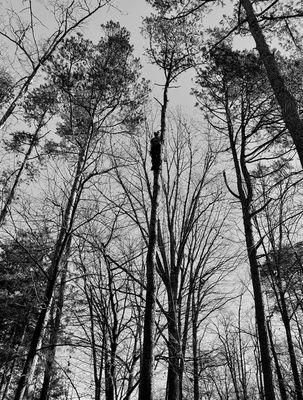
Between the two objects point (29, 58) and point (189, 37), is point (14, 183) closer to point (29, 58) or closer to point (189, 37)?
point (29, 58)

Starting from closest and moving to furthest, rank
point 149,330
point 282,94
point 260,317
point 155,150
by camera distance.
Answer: point 149,330 → point 282,94 → point 260,317 → point 155,150

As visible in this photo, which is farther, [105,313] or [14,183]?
[14,183]

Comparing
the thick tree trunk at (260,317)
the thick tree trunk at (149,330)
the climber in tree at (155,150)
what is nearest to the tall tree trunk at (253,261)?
the thick tree trunk at (260,317)

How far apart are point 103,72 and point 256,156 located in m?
4.97

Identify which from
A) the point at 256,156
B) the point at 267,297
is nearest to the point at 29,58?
the point at 256,156

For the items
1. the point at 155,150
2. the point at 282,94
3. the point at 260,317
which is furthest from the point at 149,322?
the point at 282,94

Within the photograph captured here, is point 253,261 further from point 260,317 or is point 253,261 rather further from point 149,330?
point 149,330

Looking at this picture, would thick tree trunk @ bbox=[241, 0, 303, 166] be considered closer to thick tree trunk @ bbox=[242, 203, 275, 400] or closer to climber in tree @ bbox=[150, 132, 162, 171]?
thick tree trunk @ bbox=[242, 203, 275, 400]

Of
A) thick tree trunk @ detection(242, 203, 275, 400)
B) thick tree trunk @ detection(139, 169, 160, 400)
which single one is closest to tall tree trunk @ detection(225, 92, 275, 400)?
thick tree trunk @ detection(242, 203, 275, 400)

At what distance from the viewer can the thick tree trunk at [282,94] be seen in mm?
4613

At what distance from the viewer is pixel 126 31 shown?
988cm

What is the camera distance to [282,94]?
509 centimetres

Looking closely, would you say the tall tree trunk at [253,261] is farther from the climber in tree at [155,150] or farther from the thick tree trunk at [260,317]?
the climber in tree at [155,150]

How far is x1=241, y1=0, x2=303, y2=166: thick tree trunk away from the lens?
461 centimetres
